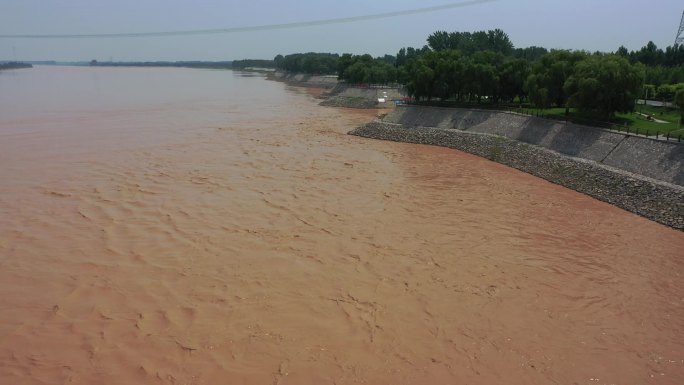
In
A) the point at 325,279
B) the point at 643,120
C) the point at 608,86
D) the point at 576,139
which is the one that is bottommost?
the point at 325,279

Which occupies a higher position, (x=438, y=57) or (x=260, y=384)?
(x=438, y=57)

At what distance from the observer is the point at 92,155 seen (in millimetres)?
31938

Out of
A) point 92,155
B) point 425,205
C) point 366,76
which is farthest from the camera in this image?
point 366,76

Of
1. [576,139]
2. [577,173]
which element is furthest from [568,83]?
[577,173]

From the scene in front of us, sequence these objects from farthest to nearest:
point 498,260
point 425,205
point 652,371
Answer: point 425,205, point 498,260, point 652,371

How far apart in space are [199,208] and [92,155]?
15.4 m

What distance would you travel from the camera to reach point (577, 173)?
996 inches

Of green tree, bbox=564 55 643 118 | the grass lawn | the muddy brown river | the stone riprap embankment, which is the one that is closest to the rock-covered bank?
the stone riprap embankment

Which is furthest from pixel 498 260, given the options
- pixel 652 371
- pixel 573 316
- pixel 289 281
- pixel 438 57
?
pixel 438 57

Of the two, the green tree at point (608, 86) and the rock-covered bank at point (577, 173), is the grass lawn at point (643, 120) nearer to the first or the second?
the green tree at point (608, 86)

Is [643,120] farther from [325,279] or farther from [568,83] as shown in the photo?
[325,279]

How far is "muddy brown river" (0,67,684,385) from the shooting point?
10.8 meters

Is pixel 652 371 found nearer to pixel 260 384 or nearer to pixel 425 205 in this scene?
pixel 260 384

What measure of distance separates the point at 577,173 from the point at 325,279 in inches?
681
